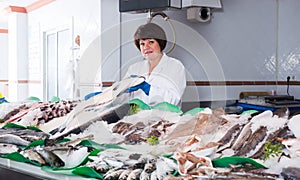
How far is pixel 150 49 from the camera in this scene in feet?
6.83

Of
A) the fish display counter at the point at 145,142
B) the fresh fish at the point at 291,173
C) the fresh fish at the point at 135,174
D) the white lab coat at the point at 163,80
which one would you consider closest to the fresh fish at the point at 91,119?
the fish display counter at the point at 145,142

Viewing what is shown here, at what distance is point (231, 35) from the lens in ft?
12.0

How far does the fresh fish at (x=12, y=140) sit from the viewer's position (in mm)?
1169

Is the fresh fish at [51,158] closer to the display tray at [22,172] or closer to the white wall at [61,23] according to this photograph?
the display tray at [22,172]

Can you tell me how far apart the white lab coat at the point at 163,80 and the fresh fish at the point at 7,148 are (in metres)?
0.39

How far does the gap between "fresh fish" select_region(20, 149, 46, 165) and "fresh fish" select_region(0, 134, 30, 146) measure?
0.05 m

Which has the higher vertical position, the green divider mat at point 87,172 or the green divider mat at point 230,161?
the green divider mat at point 230,161

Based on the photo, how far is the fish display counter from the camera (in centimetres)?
77

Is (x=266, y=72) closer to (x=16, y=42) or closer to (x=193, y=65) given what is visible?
(x=193, y=65)

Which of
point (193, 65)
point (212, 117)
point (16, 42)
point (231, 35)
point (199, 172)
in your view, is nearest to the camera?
point (199, 172)

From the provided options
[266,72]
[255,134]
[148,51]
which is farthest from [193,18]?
[255,134]

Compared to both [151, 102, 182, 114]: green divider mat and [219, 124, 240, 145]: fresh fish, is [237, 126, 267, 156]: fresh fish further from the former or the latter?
[151, 102, 182, 114]: green divider mat

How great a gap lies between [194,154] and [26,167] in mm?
480

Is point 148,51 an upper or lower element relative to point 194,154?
upper
